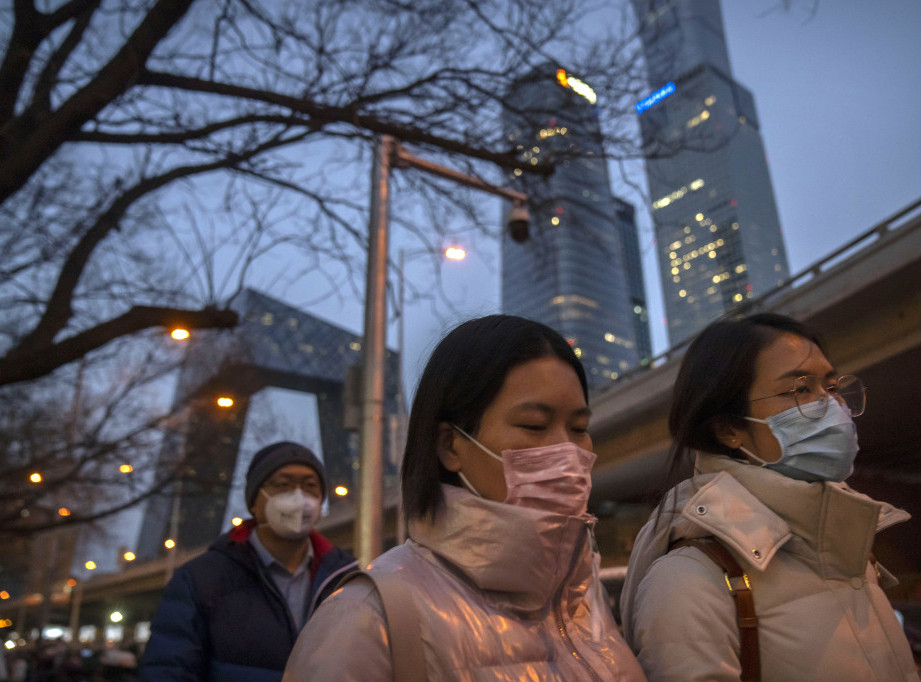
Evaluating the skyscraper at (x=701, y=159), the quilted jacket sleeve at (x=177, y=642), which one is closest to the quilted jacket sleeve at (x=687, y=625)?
the quilted jacket sleeve at (x=177, y=642)

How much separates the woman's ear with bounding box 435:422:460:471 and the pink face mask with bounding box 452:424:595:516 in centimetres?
5

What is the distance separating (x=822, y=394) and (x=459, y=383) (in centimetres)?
128

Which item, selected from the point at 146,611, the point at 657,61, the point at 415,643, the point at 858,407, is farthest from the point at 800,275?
the point at 146,611

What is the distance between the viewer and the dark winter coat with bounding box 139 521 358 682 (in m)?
2.77

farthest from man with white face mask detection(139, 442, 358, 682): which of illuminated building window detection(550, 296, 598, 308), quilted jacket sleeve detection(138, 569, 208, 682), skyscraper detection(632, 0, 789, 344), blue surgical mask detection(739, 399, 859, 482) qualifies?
illuminated building window detection(550, 296, 598, 308)

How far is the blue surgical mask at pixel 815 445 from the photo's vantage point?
2.16 metres

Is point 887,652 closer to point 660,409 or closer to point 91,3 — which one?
point 91,3

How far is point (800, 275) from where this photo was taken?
457 inches

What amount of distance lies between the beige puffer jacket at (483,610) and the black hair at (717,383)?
0.82m

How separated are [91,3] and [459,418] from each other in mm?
4170

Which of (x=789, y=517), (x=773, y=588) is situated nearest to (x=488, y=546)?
(x=773, y=588)

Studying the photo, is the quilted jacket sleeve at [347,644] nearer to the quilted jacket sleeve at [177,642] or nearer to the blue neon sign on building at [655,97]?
the quilted jacket sleeve at [177,642]

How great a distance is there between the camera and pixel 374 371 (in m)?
5.57

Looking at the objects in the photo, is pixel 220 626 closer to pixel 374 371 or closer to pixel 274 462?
pixel 274 462
